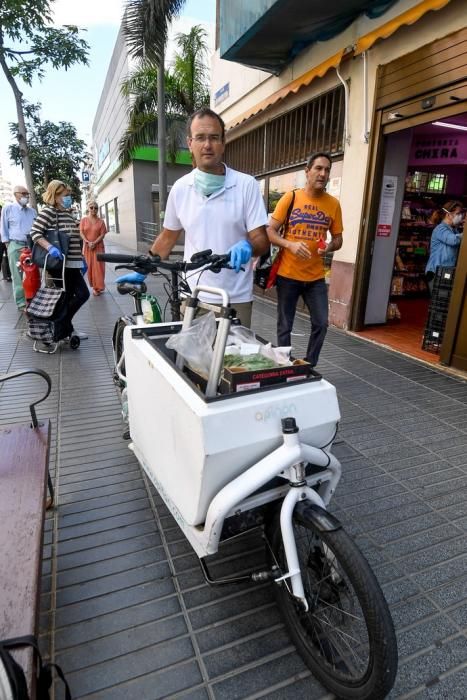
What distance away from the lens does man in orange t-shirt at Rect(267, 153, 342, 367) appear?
12.0ft

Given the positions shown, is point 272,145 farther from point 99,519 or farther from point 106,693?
point 106,693

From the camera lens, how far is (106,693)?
1.50 meters

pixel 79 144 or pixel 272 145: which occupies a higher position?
pixel 79 144

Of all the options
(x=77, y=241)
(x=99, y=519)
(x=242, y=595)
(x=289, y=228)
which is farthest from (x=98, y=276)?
(x=242, y=595)

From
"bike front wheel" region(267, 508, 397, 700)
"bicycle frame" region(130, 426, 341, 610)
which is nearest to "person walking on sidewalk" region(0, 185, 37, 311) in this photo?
"bicycle frame" region(130, 426, 341, 610)

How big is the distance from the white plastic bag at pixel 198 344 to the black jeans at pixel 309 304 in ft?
6.64

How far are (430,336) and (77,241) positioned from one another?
178 inches

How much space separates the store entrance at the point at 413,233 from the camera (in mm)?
5320

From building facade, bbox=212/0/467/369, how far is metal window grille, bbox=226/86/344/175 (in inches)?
0.8

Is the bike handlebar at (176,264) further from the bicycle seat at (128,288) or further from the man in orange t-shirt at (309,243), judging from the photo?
the man in orange t-shirt at (309,243)

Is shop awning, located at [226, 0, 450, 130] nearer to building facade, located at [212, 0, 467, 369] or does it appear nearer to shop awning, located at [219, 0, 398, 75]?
building facade, located at [212, 0, 467, 369]

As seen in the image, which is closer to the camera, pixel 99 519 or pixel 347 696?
pixel 347 696

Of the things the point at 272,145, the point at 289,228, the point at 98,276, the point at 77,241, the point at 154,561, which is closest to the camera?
the point at 154,561

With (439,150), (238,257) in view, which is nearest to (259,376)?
(238,257)
